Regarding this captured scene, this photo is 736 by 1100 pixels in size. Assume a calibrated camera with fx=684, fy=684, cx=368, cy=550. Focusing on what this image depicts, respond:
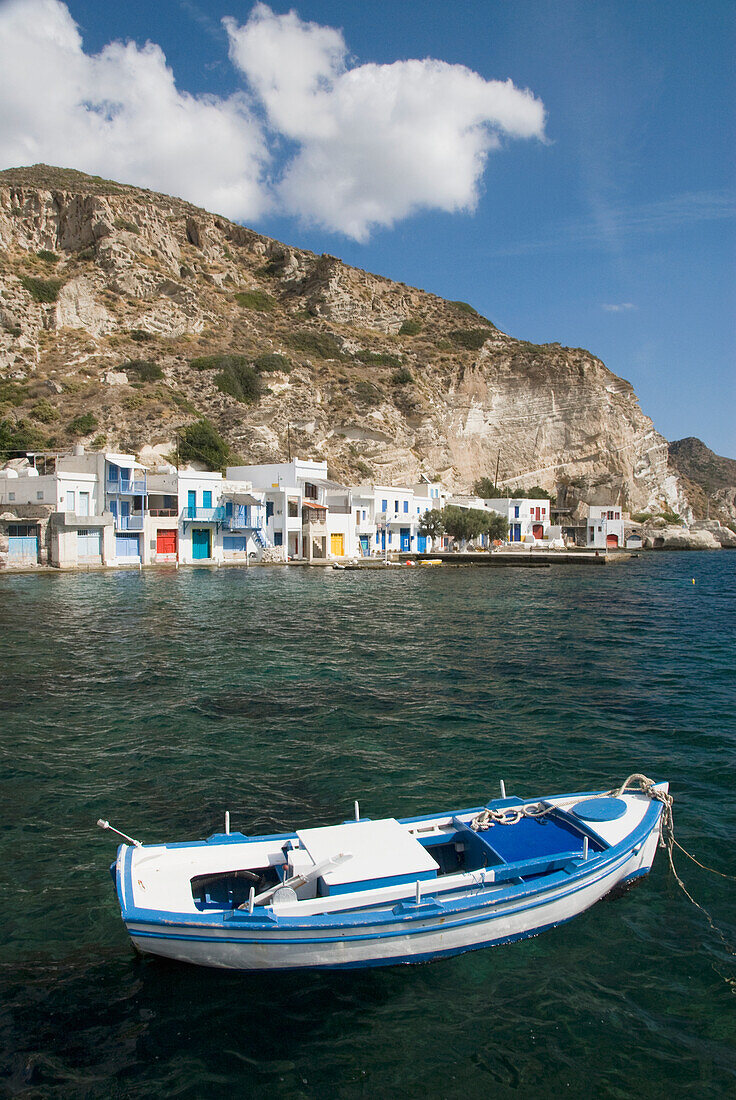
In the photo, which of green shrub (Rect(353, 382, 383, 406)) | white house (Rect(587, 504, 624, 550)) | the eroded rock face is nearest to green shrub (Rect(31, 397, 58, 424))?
the eroded rock face

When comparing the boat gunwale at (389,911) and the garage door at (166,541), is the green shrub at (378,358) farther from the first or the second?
the boat gunwale at (389,911)

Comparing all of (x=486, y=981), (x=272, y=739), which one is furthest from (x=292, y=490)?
(x=486, y=981)

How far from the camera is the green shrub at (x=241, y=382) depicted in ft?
220

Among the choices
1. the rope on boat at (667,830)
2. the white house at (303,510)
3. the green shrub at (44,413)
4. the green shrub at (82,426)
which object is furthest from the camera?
the green shrub at (44,413)

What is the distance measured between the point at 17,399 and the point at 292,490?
2612 centimetres

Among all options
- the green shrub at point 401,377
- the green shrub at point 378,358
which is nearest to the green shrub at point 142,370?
the green shrub at point 401,377

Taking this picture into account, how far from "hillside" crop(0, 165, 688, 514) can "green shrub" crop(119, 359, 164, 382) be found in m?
0.18

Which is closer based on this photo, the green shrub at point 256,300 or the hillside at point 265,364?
the hillside at point 265,364

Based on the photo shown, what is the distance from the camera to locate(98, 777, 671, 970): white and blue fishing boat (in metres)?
5.30

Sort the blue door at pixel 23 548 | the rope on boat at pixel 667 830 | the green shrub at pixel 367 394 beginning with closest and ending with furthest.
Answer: the rope on boat at pixel 667 830 → the blue door at pixel 23 548 → the green shrub at pixel 367 394

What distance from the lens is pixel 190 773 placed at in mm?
9773

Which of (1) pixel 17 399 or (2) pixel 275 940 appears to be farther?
(1) pixel 17 399

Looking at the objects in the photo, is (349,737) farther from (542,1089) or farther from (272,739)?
(542,1089)

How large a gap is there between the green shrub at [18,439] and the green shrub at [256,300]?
44169 millimetres
